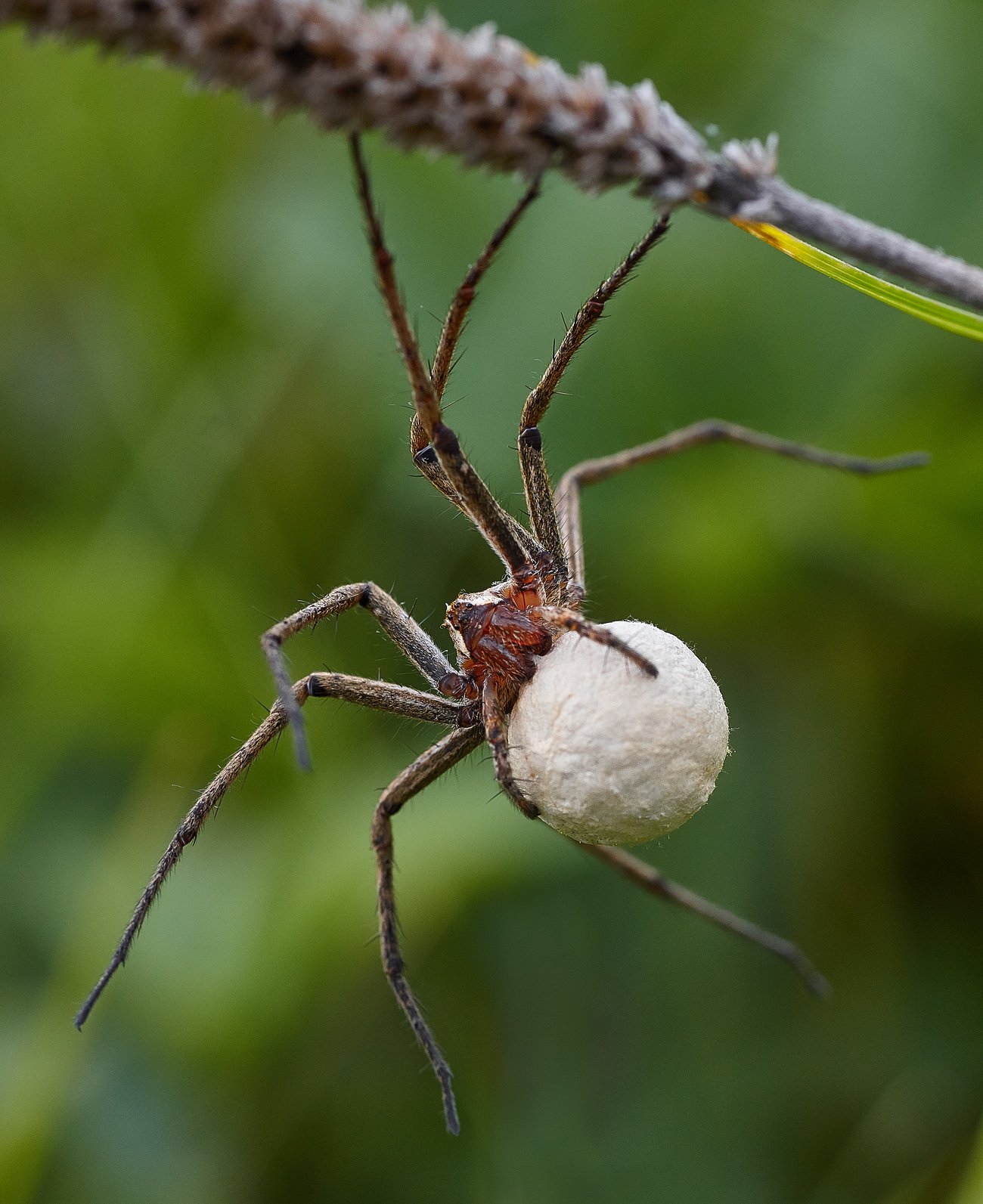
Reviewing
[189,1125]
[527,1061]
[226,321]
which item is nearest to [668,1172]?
[527,1061]

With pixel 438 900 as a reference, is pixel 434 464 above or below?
above

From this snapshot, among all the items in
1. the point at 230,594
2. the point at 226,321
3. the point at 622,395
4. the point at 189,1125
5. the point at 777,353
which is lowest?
the point at 189,1125

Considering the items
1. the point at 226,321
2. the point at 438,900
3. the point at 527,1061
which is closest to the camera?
the point at 438,900

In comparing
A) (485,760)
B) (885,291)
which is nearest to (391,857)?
(485,760)

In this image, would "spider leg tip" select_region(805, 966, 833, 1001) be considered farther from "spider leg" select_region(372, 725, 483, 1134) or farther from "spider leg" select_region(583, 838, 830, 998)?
"spider leg" select_region(372, 725, 483, 1134)

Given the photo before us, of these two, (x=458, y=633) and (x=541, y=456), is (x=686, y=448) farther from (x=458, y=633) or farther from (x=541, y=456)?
(x=458, y=633)

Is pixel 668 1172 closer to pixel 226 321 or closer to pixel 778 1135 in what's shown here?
pixel 778 1135

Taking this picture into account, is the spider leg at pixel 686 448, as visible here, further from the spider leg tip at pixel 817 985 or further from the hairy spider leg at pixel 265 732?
the spider leg tip at pixel 817 985

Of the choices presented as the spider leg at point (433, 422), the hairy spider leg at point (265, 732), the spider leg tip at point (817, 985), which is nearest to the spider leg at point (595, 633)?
the spider leg at point (433, 422)
